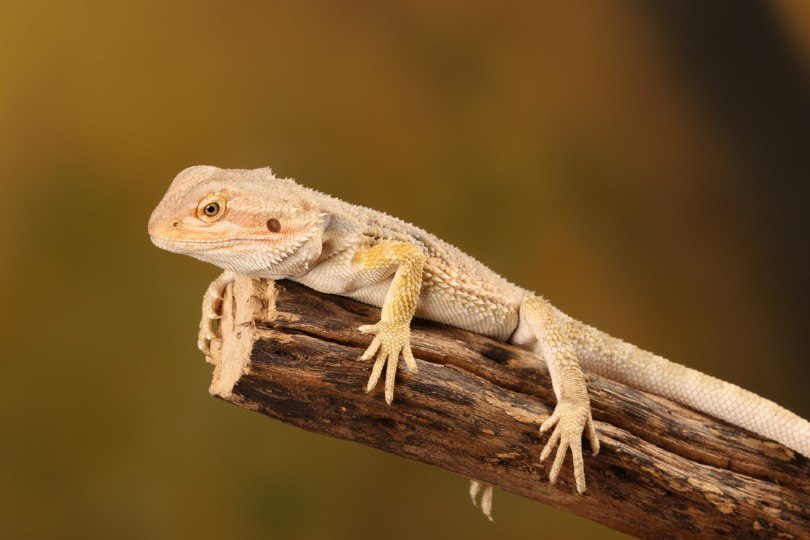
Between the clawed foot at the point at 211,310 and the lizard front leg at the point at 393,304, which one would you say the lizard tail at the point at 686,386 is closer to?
the lizard front leg at the point at 393,304

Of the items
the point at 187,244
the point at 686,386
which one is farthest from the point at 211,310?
the point at 686,386

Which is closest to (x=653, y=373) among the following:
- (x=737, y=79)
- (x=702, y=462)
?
(x=702, y=462)

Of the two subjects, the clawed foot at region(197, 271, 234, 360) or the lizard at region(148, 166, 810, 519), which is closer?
the lizard at region(148, 166, 810, 519)

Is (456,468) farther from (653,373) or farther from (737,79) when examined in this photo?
(737,79)

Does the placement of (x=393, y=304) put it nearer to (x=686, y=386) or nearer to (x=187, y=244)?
(x=187, y=244)

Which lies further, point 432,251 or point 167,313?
point 167,313

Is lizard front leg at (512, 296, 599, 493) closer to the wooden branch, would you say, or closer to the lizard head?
the wooden branch

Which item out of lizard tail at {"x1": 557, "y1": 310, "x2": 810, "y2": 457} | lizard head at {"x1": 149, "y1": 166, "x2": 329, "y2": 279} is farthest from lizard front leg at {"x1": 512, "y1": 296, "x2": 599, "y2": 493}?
lizard head at {"x1": 149, "y1": 166, "x2": 329, "y2": 279}

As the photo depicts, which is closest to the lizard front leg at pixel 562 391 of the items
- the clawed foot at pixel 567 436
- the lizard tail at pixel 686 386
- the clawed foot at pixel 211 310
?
the clawed foot at pixel 567 436
